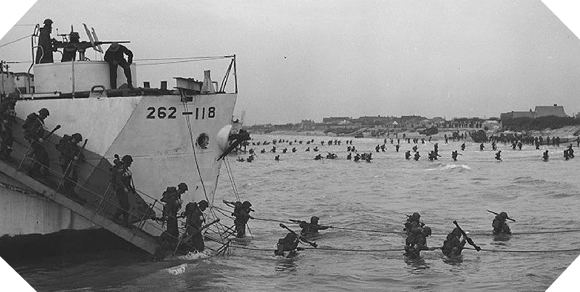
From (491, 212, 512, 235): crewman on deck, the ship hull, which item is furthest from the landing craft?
(491, 212, 512, 235): crewman on deck

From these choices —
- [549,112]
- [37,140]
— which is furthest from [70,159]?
[549,112]

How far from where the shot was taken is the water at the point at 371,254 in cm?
1279

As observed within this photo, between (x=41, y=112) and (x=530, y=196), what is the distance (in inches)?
896

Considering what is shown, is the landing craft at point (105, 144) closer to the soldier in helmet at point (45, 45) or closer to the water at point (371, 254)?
the soldier in helmet at point (45, 45)

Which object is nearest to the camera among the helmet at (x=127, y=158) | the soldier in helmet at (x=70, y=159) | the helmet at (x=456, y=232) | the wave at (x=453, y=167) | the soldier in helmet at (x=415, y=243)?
the soldier in helmet at (x=70, y=159)

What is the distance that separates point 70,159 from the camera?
13.3m

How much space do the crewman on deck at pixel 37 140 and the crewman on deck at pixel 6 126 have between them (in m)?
0.40

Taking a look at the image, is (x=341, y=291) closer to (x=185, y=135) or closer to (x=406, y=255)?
(x=406, y=255)

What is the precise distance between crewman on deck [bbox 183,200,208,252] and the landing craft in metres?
0.75

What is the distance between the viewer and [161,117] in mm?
14594

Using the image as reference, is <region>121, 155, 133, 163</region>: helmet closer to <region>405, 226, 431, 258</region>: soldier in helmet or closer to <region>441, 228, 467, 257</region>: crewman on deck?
<region>405, 226, 431, 258</region>: soldier in helmet

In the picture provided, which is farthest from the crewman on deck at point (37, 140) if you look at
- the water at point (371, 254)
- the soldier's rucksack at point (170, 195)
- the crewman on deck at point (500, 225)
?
the crewman on deck at point (500, 225)

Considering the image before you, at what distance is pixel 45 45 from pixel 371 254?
994 centimetres

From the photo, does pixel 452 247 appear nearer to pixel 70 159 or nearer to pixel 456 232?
pixel 456 232
